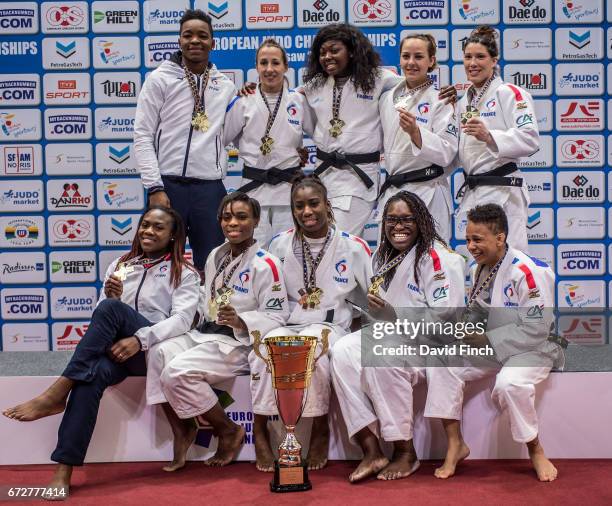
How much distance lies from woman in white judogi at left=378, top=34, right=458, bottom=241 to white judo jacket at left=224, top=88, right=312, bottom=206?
551mm

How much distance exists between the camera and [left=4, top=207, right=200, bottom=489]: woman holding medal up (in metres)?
3.55

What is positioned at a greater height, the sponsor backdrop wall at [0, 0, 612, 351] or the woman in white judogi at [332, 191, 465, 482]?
the sponsor backdrop wall at [0, 0, 612, 351]

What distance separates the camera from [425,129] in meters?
4.48

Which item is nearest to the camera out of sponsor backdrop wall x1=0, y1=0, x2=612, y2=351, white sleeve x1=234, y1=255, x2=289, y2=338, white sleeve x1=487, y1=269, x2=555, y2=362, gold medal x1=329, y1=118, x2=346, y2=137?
white sleeve x1=487, y1=269, x2=555, y2=362

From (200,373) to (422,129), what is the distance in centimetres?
188

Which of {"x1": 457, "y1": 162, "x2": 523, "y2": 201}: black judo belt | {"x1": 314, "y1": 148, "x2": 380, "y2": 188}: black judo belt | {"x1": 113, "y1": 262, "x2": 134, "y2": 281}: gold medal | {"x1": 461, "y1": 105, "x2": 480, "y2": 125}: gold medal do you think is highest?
{"x1": 461, "y1": 105, "x2": 480, "y2": 125}: gold medal

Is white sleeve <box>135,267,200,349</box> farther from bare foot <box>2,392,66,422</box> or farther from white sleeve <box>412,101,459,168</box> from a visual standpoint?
white sleeve <box>412,101,459,168</box>

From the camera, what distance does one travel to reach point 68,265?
21.6 feet

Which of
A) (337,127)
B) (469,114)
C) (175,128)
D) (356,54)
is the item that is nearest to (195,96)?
(175,128)

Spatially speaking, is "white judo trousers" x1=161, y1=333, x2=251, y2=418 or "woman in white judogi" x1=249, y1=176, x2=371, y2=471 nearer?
"white judo trousers" x1=161, y1=333, x2=251, y2=418

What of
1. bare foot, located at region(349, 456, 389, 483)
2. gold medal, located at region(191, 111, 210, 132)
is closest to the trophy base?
bare foot, located at region(349, 456, 389, 483)

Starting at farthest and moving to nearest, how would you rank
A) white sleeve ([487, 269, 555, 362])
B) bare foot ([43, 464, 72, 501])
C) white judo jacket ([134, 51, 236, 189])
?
1. white judo jacket ([134, 51, 236, 189])
2. white sleeve ([487, 269, 555, 362])
3. bare foot ([43, 464, 72, 501])

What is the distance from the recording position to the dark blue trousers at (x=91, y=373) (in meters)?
3.50

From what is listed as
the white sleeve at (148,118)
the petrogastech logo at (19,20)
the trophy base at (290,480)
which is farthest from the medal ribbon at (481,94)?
the petrogastech logo at (19,20)
